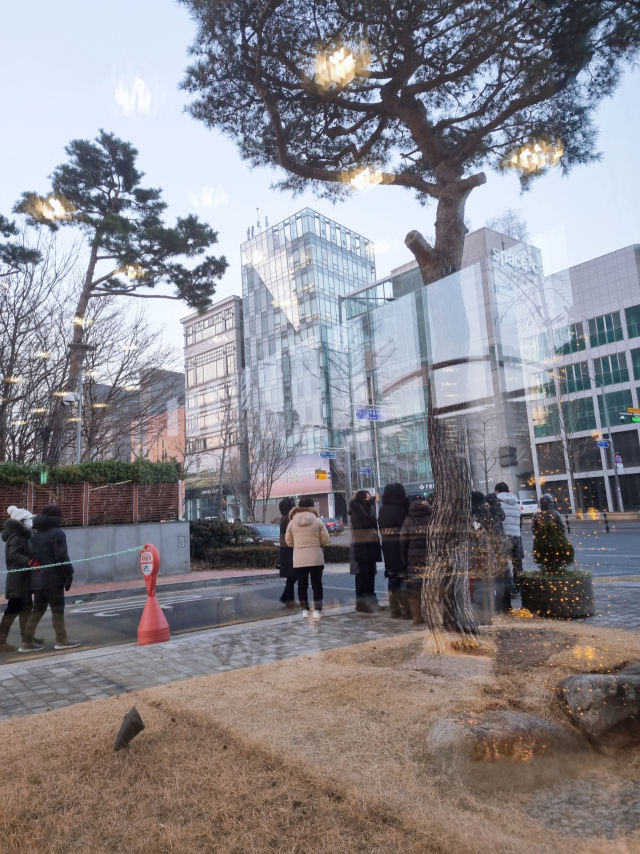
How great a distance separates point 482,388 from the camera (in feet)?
11.7

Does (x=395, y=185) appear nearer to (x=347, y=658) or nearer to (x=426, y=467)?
(x=426, y=467)

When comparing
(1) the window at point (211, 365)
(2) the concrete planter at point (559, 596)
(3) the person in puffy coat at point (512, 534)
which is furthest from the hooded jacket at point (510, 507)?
(1) the window at point (211, 365)

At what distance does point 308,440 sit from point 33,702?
17983 millimetres

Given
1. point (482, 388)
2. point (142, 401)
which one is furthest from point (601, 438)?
point (142, 401)

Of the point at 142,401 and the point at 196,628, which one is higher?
the point at 142,401

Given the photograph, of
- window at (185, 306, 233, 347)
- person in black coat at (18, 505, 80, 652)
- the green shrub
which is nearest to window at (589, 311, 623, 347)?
person in black coat at (18, 505, 80, 652)

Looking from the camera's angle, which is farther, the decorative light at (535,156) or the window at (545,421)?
the decorative light at (535,156)

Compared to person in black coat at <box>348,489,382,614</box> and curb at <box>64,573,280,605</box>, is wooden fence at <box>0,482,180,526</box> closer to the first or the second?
curb at <box>64,573,280,605</box>

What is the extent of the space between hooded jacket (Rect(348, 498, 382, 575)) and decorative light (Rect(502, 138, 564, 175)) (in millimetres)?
4541

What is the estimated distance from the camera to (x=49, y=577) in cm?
644

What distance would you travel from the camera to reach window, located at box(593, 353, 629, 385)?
9.03ft

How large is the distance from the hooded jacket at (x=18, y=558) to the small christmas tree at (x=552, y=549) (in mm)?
5414

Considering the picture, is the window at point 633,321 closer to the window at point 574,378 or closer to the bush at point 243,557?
the window at point 574,378

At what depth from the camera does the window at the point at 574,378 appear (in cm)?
292
